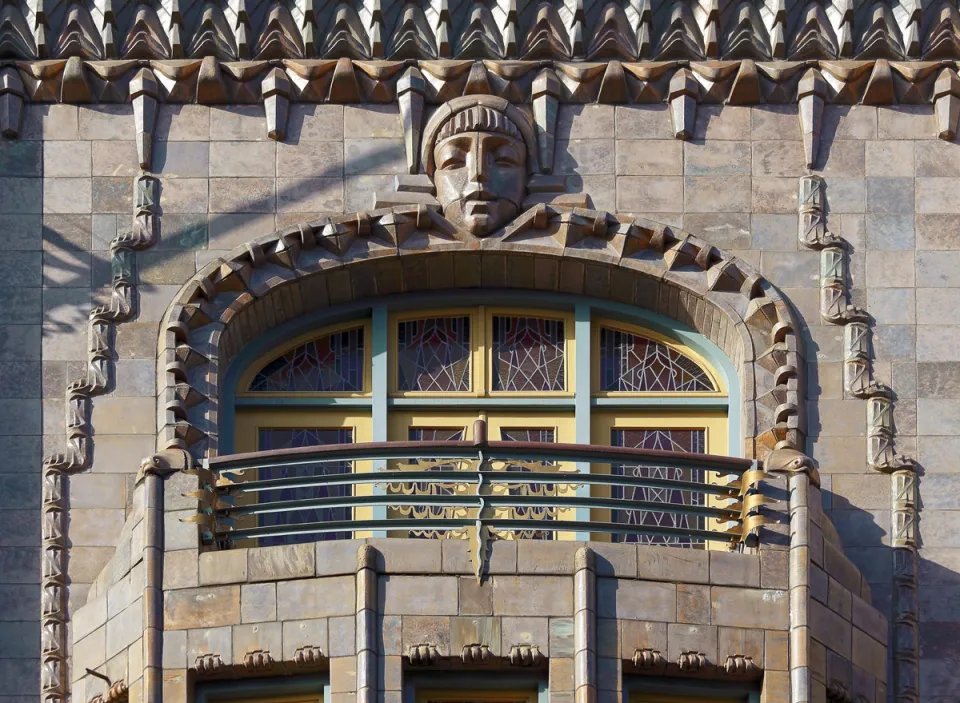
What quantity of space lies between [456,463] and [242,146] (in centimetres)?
496

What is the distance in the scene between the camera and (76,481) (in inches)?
1336

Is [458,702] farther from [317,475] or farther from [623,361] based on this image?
[623,361]

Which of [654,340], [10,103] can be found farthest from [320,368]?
[10,103]

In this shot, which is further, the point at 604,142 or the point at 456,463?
the point at 604,142

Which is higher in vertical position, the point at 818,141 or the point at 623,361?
the point at 818,141

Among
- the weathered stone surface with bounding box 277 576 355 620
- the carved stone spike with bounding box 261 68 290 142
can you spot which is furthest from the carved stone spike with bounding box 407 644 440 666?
the carved stone spike with bounding box 261 68 290 142

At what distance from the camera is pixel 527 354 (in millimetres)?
35500

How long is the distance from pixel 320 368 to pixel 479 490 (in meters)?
3.79

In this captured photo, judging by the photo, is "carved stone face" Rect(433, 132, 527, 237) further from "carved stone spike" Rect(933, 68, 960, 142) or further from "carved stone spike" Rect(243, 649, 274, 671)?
"carved stone spike" Rect(243, 649, 274, 671)

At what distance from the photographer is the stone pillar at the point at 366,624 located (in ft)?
102

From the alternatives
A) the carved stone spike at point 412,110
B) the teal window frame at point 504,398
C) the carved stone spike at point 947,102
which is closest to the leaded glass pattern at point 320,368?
the teal window frame at point 504,398

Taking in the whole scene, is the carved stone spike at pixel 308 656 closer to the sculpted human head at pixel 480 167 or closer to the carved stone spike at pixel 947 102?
the sculpted human head at pixel 480 167

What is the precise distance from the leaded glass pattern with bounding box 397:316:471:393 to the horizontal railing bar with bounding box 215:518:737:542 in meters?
3.05

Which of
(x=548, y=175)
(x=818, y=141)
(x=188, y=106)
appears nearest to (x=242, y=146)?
(x=188, y=106)
